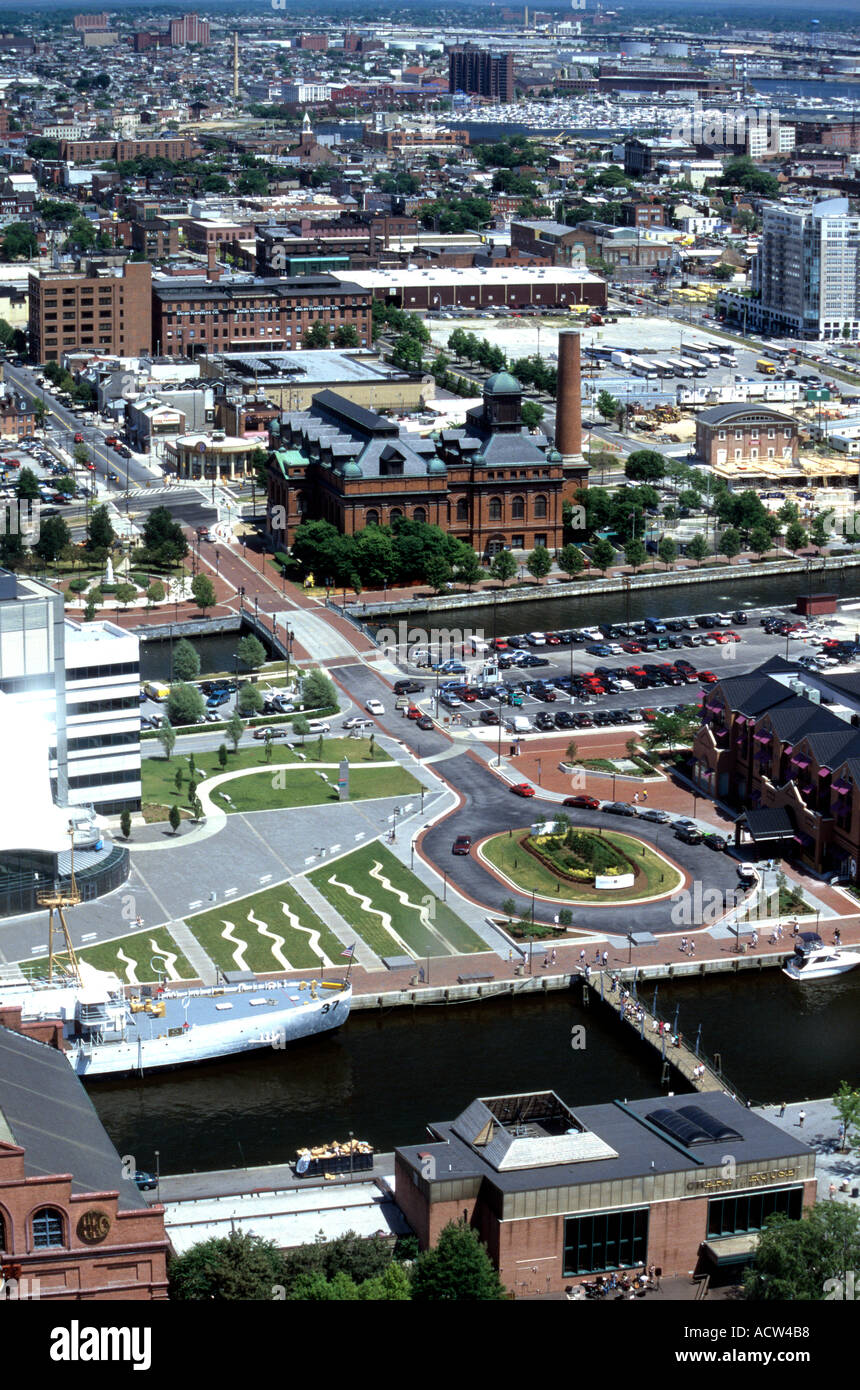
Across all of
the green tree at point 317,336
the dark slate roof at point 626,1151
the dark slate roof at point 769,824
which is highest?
the green tree at point 317,336

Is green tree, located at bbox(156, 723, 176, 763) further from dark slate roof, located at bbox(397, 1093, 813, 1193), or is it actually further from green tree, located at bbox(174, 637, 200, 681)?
dark slate roof, located at bbox(397, 1093, 813, 1193)

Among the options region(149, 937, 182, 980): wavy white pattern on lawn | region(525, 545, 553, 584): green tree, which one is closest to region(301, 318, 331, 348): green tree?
region(525, 545, 553, 584): green tree

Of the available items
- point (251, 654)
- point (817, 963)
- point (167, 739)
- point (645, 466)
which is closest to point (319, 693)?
point (251, 654)

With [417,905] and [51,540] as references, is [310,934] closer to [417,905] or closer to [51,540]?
[417,905]

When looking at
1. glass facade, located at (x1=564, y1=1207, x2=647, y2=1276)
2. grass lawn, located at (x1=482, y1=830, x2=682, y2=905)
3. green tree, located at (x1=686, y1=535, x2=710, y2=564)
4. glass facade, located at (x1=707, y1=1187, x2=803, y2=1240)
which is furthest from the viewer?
green tree, located at (x1=686, y1=535, x2=710, y2=564)

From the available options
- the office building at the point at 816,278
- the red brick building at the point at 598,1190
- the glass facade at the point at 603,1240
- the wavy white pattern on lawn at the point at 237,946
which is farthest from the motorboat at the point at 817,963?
the office building at the point at 816,278

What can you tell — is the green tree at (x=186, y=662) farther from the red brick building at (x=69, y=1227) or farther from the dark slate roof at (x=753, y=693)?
the red brick building at (x=69, y=1227)
